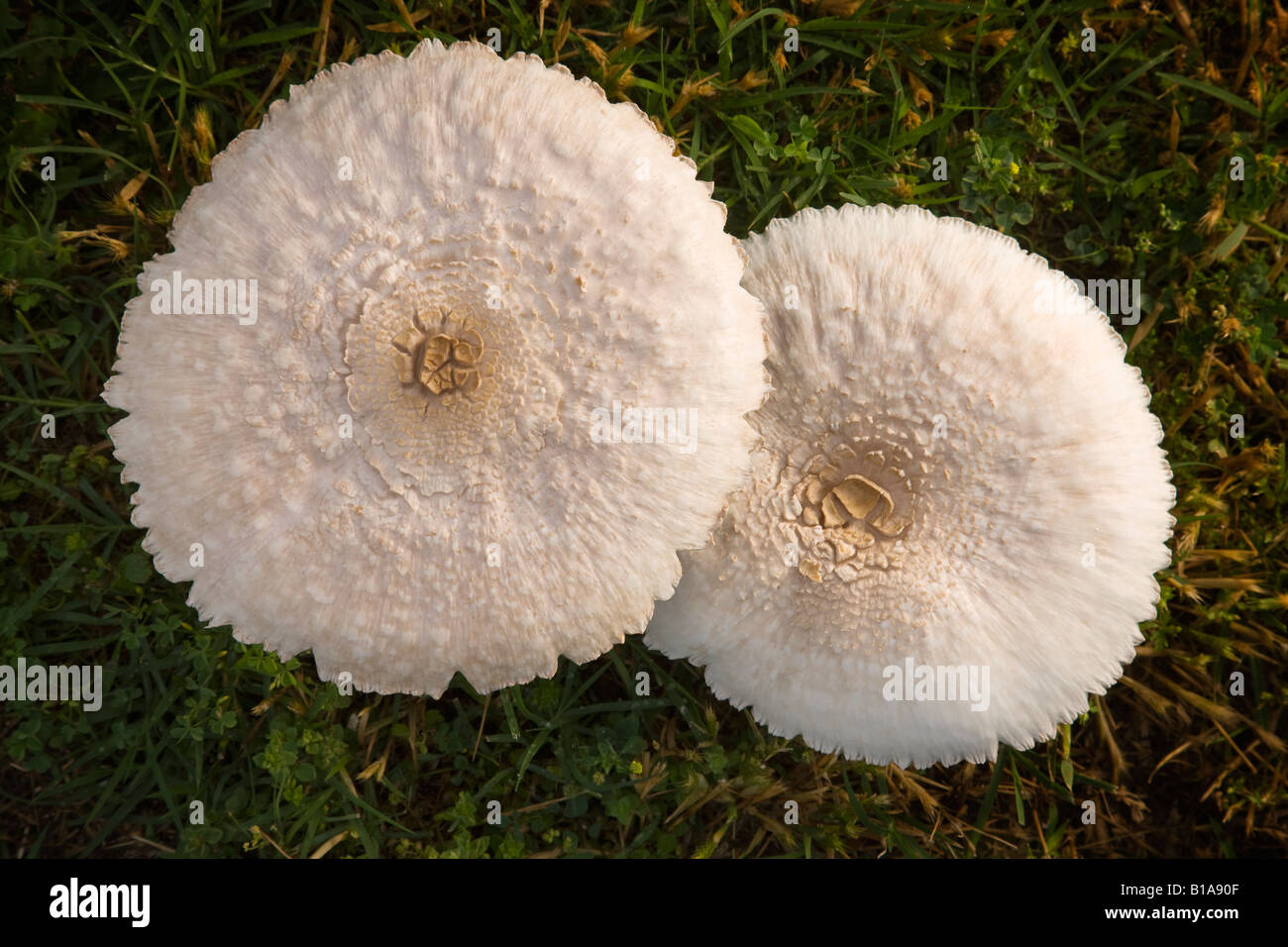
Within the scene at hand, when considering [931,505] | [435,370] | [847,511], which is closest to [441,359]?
[435,370]

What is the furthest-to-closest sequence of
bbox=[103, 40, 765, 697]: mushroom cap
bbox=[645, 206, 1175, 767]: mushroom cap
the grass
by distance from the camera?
1. the grass
2. bbox=[645, 206, 1175, 767]: mushroom cap
3. bbox=[103, 40, 765, 697]: mushroom cap

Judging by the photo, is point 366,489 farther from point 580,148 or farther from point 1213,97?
point 1213,97

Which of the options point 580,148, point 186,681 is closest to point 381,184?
point 580,148

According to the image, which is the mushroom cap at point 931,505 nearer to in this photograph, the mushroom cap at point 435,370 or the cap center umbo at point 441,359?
the mushroom cap at point 435,370

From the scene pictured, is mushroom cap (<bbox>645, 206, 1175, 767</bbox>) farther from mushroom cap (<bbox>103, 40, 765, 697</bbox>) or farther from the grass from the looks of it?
the grass

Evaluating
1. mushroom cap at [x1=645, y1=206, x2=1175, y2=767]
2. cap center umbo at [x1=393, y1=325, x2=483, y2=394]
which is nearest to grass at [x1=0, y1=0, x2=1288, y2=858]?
mushroom cap at [x1=645, y1=206, x2=1175, y2=767]

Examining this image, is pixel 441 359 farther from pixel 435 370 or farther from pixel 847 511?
pixel 847 511

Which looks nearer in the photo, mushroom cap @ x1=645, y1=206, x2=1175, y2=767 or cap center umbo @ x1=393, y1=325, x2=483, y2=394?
cap center umbo @ x1=393, y1=325, x2=483, y2=394
